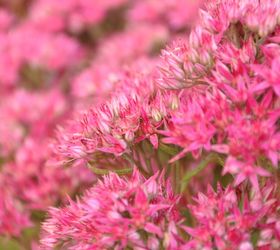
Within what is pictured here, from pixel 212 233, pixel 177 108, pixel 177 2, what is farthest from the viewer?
pixel 177 2

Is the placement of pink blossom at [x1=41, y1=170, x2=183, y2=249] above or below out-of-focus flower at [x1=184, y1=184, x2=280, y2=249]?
above

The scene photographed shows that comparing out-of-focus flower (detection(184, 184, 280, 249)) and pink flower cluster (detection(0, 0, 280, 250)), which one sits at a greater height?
pink flower cluster (detection(0, 0, 280, 250))

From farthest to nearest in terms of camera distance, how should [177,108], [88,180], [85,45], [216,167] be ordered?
[85,45] → [88,180] → [216,167] → [177,108]

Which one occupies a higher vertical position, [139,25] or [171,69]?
[139,25]

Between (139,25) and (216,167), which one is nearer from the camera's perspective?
(216,167)

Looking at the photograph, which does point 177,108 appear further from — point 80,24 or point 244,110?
point 80,24

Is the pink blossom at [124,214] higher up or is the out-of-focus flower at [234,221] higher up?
the pink blossom at [124,214]

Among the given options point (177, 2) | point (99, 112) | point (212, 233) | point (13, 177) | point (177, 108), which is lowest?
point (212, 233)

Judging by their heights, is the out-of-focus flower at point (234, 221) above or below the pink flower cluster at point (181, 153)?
below

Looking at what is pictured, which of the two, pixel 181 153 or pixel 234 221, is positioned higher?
pixel 181 153

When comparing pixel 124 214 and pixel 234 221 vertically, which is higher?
pixel 124 214

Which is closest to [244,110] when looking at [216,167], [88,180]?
[216,167]
